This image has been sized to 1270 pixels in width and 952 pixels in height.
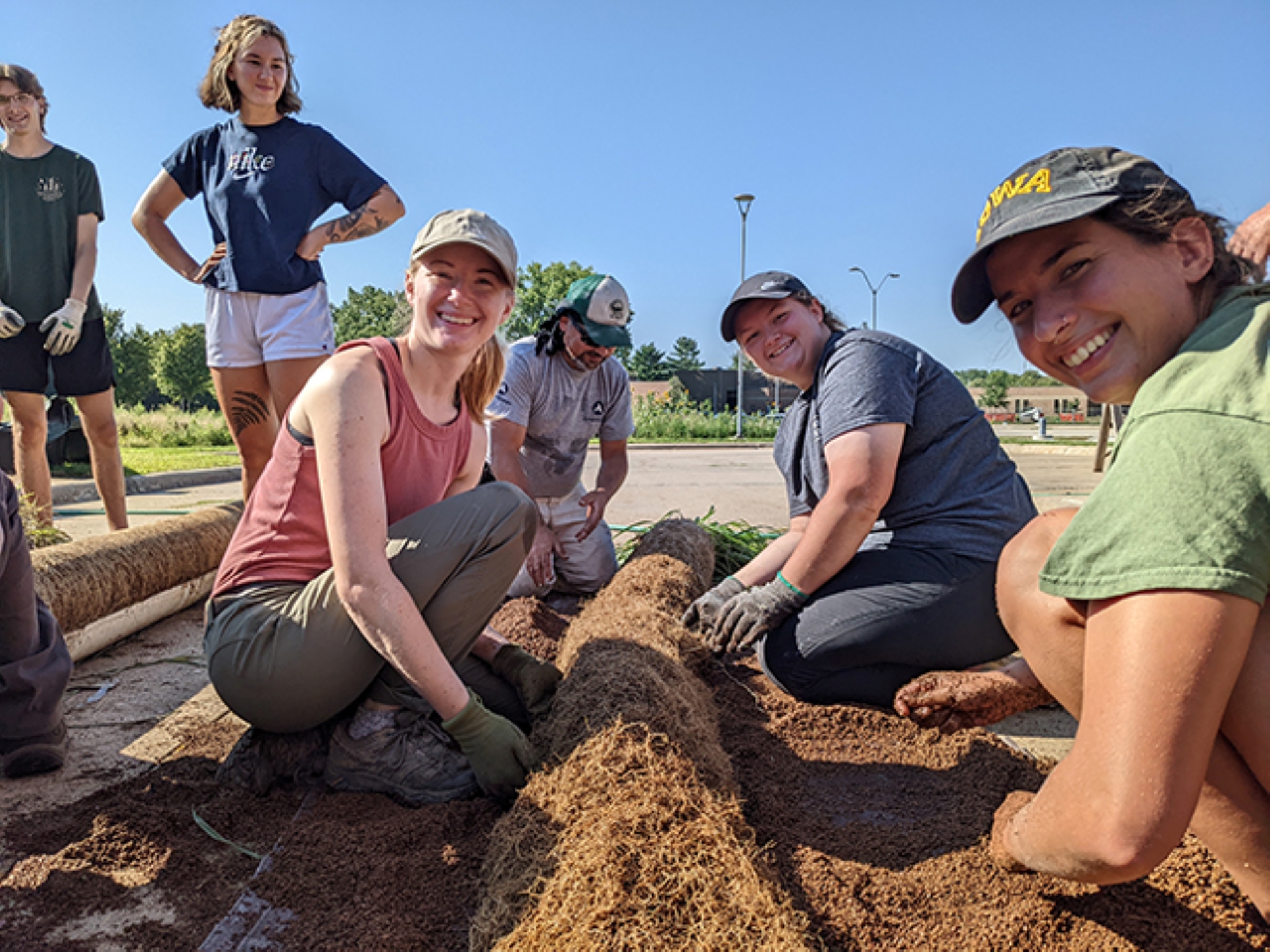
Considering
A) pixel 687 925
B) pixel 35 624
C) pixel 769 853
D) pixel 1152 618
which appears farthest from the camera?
pixel 35 624

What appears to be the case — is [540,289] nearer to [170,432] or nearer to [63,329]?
[170,432]

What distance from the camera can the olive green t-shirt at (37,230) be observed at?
3820 mm

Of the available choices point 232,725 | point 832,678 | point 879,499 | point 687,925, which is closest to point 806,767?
point 832,678

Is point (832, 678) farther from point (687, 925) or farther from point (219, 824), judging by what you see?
point (219, 824)

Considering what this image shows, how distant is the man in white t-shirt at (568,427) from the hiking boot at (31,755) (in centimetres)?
188

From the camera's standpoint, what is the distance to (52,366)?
12.7ft

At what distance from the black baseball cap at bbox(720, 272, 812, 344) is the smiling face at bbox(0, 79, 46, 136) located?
11.5ft

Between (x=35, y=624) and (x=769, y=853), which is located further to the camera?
(x=35, y=624)

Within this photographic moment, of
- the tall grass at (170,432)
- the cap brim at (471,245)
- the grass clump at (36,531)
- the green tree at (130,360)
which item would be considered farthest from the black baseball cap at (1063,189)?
the green tree at (130,360)

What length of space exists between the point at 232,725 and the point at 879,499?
1971 millimetres

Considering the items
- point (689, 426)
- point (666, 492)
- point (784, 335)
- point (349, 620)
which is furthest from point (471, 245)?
point (689, 426)

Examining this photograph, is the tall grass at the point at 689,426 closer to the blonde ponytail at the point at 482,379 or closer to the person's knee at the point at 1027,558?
the blonde ponytail at the point at 482,379

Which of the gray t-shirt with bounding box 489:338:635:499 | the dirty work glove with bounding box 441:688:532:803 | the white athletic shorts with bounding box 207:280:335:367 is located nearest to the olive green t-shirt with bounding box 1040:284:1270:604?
the dirty work glove with bounding box 441:688:532:803

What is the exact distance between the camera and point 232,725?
2.36m
